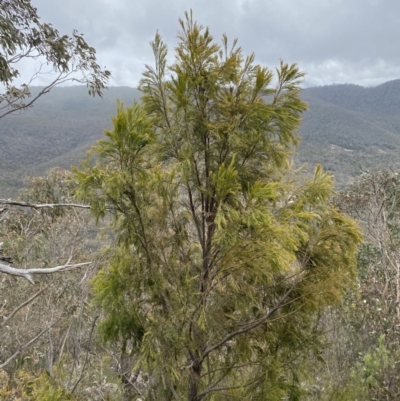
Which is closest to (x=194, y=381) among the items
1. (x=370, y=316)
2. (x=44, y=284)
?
(x=370, y=316)

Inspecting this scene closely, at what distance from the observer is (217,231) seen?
9.87ft

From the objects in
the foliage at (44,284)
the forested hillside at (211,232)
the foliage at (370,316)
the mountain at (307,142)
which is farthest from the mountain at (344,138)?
the forested hillside at (211,232)

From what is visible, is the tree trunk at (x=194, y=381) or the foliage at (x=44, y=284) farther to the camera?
the foliage at (x=44, y=284)

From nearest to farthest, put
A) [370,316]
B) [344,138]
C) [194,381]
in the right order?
[194,381] < [370,316] < [344,138]

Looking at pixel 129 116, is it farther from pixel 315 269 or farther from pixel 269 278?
pixel 315 269

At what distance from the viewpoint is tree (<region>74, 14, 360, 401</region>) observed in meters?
2.93

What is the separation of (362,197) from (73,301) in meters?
7.63

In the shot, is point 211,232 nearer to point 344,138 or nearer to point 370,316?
point 370,316

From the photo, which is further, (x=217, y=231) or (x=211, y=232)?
(x=211, y=232)

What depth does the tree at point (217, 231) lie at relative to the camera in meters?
2.93

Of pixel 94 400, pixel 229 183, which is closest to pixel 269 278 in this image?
pixel 229 183

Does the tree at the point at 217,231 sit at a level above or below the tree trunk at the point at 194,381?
above

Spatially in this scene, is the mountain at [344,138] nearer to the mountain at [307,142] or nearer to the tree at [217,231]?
the mountain at [307,142]

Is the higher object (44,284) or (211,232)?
(211,232)
